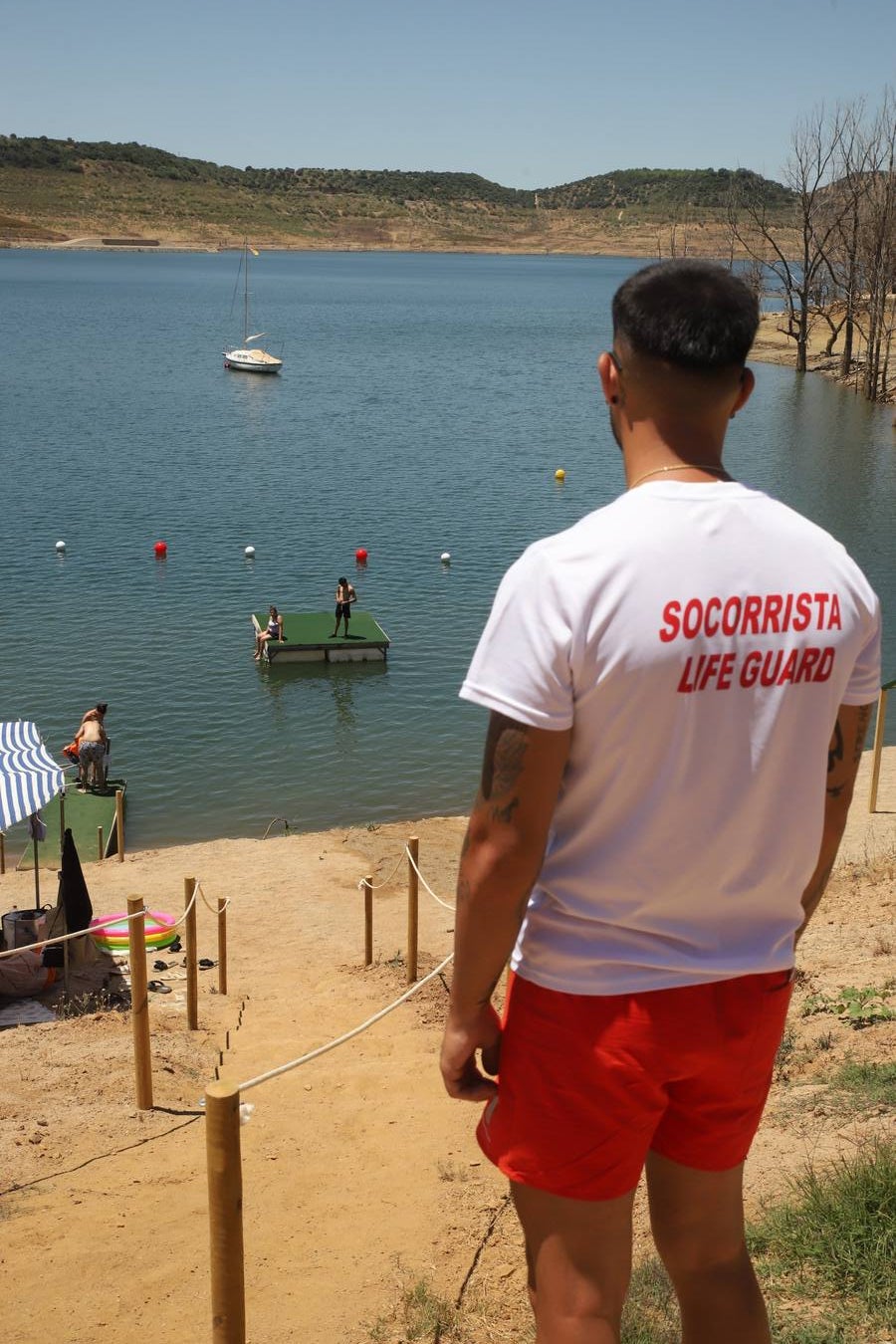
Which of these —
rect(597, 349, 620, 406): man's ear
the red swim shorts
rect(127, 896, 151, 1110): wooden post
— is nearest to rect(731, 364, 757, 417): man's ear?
rect(597, 349, 620, 406): man's ear

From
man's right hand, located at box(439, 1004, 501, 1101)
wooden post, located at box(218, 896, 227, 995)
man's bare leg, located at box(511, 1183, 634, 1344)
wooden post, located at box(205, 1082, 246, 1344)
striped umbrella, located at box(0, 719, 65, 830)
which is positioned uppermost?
man's right hand, located at box(439, 1004, 501, 1101)

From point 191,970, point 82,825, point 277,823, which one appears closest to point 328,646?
point 277,823

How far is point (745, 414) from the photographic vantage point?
189 feet

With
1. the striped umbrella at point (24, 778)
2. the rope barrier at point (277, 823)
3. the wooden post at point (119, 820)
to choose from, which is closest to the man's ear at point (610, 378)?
the striped umbrella at point (24, 778)

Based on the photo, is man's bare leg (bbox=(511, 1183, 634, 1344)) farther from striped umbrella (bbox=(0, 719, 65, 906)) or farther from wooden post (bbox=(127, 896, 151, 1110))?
striped umbrella (bbox=(0, 719, 65, 906))

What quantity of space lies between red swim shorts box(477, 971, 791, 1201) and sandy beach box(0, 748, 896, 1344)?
215 centimetres

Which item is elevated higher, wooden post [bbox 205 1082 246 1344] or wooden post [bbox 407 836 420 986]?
wooden post [bbox 205 1082 246 1344]

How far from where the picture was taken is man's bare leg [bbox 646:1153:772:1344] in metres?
2.67

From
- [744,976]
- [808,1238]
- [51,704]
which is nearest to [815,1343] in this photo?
[808,1238]

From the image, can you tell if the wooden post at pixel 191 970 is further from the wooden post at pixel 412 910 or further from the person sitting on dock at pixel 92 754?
the person sitting on dock at pixel 92 754

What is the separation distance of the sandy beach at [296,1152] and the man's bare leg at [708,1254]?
166 cm

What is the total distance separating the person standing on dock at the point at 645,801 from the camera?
87.2 inches

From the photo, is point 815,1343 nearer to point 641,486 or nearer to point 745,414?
point 641,486

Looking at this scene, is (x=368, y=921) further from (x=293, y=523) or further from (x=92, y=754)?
(x=293, y=523)
